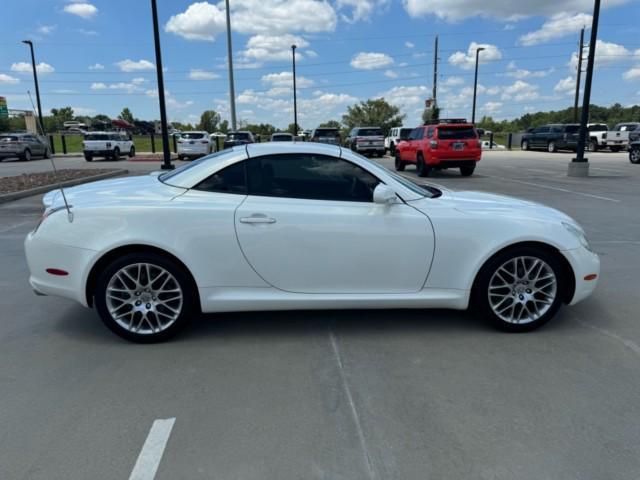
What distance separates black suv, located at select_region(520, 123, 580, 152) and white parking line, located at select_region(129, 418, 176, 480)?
109ft

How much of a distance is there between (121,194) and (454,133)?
14780 mm

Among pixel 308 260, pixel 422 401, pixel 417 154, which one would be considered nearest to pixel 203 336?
pixel 308 260

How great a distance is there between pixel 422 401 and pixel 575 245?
77.5 inches

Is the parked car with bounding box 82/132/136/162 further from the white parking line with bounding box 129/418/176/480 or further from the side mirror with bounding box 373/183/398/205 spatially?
the white parking line with bounding box 129/418/176/480

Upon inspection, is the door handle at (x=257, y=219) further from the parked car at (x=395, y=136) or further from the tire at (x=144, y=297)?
the parked car at (x=395, y=136)

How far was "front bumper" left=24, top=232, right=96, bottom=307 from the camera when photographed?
12.1 ft

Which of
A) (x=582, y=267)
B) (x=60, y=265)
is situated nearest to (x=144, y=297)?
(x=60, y=265)

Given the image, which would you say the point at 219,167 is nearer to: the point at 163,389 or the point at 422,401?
the point at 163,389

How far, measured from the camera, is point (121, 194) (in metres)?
3.87

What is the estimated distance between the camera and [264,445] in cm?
256

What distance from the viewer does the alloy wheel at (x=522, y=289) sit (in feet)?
12.8

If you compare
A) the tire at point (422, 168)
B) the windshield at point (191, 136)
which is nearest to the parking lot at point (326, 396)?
the tire at point (422, 168)

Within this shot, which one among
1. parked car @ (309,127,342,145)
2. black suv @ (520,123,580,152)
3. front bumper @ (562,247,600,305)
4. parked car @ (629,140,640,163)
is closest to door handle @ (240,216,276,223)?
front bumper @ (562,247,600,305)

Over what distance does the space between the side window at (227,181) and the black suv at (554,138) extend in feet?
104
